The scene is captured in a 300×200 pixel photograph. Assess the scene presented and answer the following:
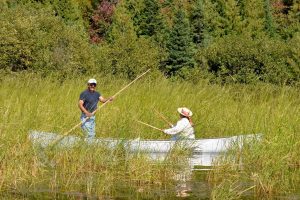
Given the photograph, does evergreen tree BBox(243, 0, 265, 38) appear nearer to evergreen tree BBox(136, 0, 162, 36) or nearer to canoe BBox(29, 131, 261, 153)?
evergreen tree BBox(136, 0, 162, 36)

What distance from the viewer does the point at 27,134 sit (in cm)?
1150

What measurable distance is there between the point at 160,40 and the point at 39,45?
18.8 m

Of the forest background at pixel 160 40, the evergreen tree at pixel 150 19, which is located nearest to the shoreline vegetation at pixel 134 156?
the forest background at pixel 160 40

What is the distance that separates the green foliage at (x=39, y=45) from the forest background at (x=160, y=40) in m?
0.04

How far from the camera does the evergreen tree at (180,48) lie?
163 ft

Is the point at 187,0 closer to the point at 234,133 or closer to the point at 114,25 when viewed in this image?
the point at 114,25

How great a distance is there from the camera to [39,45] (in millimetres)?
36688

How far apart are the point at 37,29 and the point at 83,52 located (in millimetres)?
2981

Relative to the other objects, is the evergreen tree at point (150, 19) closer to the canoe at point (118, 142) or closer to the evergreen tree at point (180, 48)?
the evergreen tree at point (180, 48)

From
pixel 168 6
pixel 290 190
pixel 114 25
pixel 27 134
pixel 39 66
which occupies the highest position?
pixel 168 6

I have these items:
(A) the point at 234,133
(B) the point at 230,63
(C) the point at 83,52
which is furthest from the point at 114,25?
(A) the point at 234,133

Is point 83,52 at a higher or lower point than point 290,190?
higher

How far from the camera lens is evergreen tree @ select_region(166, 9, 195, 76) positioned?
1950 inches

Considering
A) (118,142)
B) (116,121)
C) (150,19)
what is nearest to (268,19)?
(150,19)
